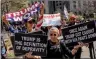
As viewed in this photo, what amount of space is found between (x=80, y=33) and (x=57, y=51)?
0.57 metres

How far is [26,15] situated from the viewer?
8.48 metres

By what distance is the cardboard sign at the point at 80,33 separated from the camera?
22.6 ft

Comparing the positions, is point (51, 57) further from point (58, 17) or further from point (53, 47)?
point (58, 17)

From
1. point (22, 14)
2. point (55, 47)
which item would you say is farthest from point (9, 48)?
point (22, 14)

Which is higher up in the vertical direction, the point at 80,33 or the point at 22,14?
the point at 22,14

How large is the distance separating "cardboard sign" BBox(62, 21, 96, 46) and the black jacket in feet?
0.52

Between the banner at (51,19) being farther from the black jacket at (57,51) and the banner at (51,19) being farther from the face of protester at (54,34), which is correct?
the face of protester at (54,34)

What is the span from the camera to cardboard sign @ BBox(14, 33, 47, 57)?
21.2 ft

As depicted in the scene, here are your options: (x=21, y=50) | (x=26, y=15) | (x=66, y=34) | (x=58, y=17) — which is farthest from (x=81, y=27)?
(x=58, y=17)

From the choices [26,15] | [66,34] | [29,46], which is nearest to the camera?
[29,46]

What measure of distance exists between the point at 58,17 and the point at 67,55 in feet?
9.94

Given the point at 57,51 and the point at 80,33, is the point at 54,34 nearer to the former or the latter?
the point at 57,51

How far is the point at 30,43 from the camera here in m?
6.48

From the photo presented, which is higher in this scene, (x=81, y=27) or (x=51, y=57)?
(x=81, y=27)
